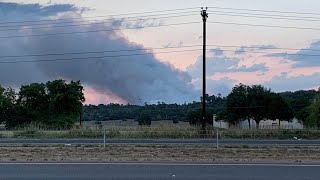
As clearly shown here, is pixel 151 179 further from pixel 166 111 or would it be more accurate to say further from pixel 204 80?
pixel 166 111

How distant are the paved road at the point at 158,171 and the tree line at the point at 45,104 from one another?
4462 cm

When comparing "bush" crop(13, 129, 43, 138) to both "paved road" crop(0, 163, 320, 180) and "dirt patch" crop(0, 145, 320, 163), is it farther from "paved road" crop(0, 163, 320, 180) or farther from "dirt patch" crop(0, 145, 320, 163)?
"paved road" crop(0, 163, 320, 180)

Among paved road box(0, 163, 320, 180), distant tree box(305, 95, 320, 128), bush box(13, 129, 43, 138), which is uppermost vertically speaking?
distant tree box(305, 95, 320, 128)

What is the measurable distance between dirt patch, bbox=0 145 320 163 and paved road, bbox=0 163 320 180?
299 centimetres

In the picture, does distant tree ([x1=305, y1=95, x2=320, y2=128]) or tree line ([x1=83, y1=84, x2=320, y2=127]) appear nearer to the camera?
distant tree ([x1=305, y1=95, x2=320, y2=128])

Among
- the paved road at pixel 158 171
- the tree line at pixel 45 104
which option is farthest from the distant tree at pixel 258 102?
the paved road at pixel 158 171

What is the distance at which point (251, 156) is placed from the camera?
21438 millimetres

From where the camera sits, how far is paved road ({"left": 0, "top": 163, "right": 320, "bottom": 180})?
1395 cm

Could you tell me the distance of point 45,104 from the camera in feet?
205

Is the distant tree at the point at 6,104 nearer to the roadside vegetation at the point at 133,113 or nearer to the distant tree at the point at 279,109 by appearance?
the roadside vegetation at the point at 133,113

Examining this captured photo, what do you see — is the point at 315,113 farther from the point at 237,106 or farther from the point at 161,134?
the point at 161,134

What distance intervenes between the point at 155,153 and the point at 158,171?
7379 mm

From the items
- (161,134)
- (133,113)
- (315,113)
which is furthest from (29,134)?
(315,113)

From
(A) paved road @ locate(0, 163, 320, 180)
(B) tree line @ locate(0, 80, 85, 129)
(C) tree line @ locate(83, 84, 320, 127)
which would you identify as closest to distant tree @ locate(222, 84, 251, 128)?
(C) tree line @ locate(83, 84, 320, 127)
